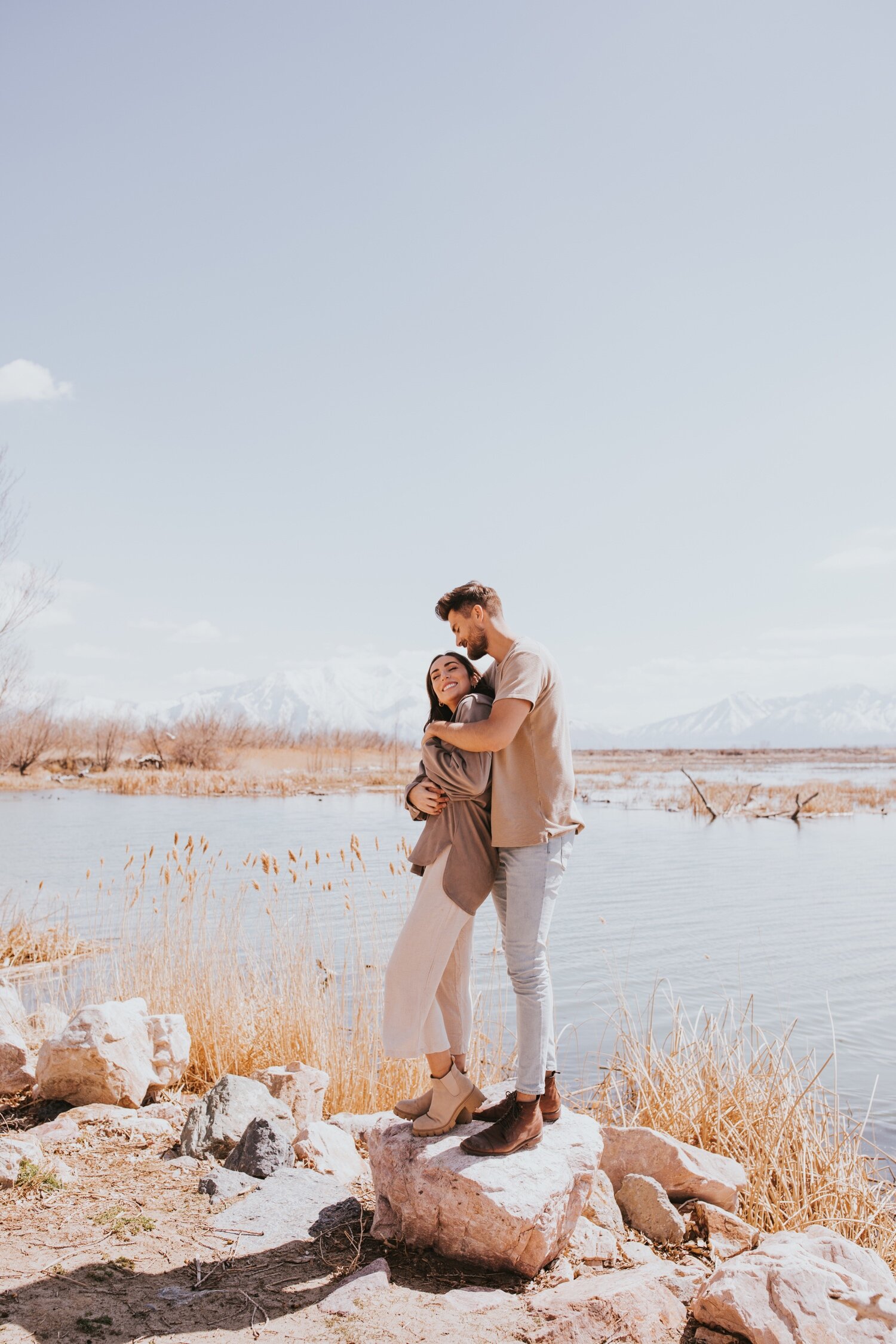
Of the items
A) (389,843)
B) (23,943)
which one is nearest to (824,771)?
(389,843)

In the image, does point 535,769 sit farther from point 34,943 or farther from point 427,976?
point 34,943

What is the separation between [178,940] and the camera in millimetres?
6648

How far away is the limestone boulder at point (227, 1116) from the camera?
12.2 ft

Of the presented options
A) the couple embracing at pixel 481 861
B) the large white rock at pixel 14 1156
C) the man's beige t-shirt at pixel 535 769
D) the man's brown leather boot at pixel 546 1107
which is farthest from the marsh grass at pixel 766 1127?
the large white rock at pixel 14 1156

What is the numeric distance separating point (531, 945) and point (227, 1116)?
180 centimetres

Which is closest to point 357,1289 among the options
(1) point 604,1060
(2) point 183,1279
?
(2) point 183,1279

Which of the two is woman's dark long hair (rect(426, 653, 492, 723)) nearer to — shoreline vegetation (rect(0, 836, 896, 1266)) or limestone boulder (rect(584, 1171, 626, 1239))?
limestone boulder (rect(584, 1171, 626, 1239))

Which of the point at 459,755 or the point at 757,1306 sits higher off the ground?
the point at 459,755

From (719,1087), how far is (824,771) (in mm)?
53009

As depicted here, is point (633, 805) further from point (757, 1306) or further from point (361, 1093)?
point (757, 1306)

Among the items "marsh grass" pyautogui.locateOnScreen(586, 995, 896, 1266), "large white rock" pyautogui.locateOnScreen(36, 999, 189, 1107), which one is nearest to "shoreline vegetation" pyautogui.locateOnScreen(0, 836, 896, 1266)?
"marsh grass" pyautogui.locateOnScreen(586, 995, 896, 1266)

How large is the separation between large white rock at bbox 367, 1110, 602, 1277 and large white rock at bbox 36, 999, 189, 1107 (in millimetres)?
1818

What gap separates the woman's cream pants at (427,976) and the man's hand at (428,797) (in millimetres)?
142

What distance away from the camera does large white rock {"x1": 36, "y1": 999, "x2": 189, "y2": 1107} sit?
4.26 m
